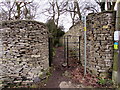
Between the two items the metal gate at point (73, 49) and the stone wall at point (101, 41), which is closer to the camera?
the stone wall at point (101, 41)

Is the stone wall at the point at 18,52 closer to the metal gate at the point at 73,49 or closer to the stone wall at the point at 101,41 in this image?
the metal gate at the point at 73,49

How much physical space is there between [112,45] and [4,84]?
469 cm

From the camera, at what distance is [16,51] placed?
97.8 inches

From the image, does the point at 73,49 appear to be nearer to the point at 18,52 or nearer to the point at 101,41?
the point at 101,41

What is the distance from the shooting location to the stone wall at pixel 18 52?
2479mm

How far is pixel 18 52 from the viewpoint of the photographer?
8.18 ft

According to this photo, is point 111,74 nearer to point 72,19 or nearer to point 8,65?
point 8,65

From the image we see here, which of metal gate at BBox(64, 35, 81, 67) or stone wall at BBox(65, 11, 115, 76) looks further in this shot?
metal gate at BBox(64, 35, 81, 67)

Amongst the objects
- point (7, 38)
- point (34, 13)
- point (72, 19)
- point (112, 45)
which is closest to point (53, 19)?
point (34, 13)

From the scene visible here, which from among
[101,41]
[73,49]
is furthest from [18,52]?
[73,49]

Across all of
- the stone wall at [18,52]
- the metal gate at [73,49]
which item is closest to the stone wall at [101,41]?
the metal gate at [73,49]

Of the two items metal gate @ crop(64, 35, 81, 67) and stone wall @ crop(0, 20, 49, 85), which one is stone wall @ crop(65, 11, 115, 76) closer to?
metal gate @ crop(64, 35, 81, 67)

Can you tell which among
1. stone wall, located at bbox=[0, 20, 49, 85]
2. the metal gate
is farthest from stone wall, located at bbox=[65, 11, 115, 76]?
stone wall, located at bbox=[0, 20, 49, 85]

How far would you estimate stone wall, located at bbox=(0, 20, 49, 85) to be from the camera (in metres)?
2.48
